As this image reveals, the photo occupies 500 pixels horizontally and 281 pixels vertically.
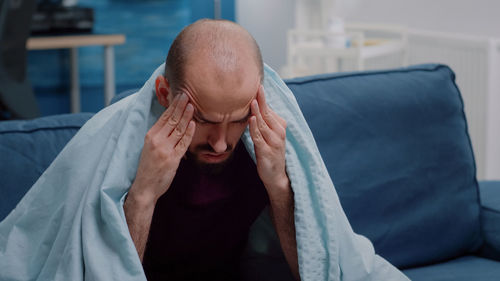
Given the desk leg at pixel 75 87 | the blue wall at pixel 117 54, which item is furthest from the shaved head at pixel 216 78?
the blue wall at pixel 117 54

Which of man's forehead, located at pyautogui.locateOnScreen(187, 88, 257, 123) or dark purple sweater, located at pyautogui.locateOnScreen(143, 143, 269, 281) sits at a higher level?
man's forehead, located at pyautogui.locateOnScreen(187, 88, 257, 123)

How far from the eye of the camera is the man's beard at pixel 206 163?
44.9 inches

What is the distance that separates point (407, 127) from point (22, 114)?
1838 mm

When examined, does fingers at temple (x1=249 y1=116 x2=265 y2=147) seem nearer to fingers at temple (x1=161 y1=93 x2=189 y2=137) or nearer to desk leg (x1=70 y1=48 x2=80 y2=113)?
fingers at temple (x1=161 y1=93 x2=189 y2=137)

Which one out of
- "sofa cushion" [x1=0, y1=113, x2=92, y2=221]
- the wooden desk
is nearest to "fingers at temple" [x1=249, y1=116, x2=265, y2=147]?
"sofa cushion" [x1=0, y1=113, x2=92, y2=221]

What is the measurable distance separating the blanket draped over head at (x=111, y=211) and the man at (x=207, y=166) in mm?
43

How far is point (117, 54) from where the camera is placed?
15.3 feet

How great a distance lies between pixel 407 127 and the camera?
62.8 inches

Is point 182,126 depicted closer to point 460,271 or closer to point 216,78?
point 216,78

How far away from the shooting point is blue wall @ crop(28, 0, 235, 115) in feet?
14.8

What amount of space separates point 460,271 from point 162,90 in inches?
32.4

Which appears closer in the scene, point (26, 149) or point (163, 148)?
point (163, 148)

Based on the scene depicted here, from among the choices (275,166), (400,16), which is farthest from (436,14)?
(275,166)

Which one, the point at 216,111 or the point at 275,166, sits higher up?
the point at 216,111
